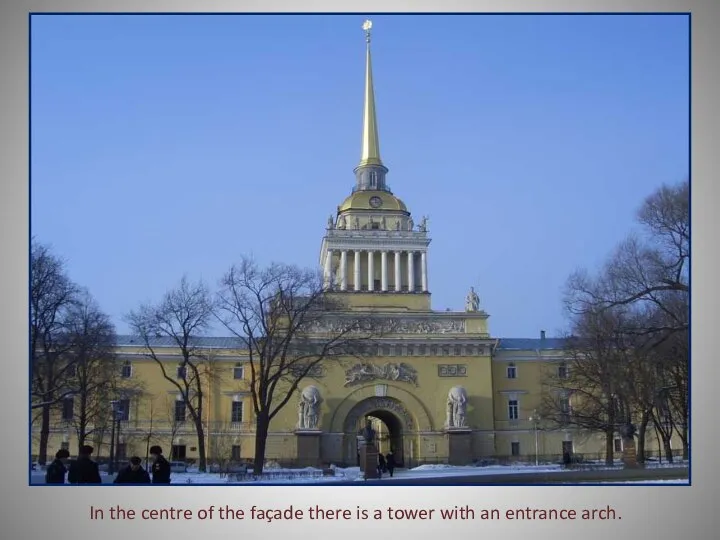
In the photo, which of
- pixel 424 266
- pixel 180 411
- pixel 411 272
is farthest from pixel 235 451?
pixel 424 266

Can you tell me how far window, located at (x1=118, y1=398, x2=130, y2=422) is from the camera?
35625mm

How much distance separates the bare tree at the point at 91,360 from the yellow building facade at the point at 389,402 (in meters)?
2.40

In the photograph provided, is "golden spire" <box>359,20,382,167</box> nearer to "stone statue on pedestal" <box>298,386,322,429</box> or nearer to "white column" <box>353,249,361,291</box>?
"white column" <box>353,249,361,291</box>

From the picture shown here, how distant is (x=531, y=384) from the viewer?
38.9 m

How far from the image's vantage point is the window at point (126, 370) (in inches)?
1448

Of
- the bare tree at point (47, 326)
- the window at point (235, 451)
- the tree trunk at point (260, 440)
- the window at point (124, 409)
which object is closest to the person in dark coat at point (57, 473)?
the bare tree at point (47, 326)

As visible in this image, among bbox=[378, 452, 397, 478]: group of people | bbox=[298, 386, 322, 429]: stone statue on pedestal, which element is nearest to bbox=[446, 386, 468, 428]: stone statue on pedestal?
bbox=[298, 386, 322, 429]: stone statue on pedestal

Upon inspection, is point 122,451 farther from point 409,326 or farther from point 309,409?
point 409,326

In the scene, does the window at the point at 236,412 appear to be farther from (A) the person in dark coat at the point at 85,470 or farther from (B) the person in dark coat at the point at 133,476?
(B) the person in dark coat at the point at 133,476

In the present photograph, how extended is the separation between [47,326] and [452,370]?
17.7 metres

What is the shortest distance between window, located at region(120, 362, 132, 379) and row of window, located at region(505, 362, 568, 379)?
52.6ft

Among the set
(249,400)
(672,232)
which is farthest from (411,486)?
(249,400)

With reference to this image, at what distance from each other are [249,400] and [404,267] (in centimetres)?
1115
